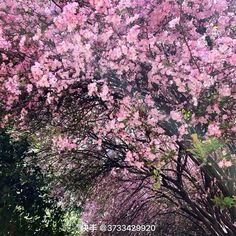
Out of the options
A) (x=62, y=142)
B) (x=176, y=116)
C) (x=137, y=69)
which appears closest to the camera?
(x=176, y=116)

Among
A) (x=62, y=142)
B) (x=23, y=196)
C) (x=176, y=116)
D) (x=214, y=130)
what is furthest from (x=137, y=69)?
(x=23, y=196)

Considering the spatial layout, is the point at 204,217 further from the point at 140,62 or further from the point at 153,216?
the point at 140,62

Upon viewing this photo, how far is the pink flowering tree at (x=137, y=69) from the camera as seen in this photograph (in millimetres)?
3973

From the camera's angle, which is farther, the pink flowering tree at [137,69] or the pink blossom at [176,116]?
the pink blossom at [176,116]

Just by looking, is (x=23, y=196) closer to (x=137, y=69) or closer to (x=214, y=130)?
(x=137, y=69)

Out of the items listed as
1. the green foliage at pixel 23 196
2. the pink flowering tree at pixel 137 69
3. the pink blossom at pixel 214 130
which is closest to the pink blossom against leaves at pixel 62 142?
the pink flowering tree at pixel 137 69

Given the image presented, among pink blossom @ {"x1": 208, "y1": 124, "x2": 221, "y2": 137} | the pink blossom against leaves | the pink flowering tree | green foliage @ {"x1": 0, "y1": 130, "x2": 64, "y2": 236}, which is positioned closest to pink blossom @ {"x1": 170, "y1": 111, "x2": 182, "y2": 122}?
the pink flowering tree

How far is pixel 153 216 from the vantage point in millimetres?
7250

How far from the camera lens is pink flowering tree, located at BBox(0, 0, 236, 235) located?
13.0 ft

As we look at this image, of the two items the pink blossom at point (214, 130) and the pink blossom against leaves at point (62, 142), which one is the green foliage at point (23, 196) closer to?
the pink blossom against leaves at point (62, 142)

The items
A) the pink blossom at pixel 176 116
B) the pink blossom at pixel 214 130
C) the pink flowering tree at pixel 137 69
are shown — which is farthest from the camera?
the pink blossom at pixel 176 116

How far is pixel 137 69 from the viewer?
4410 mm

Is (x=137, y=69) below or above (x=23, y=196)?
above

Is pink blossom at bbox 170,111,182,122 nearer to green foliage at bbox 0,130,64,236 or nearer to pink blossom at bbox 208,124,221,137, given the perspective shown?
pink blossom at bbox 208,124,221,137
